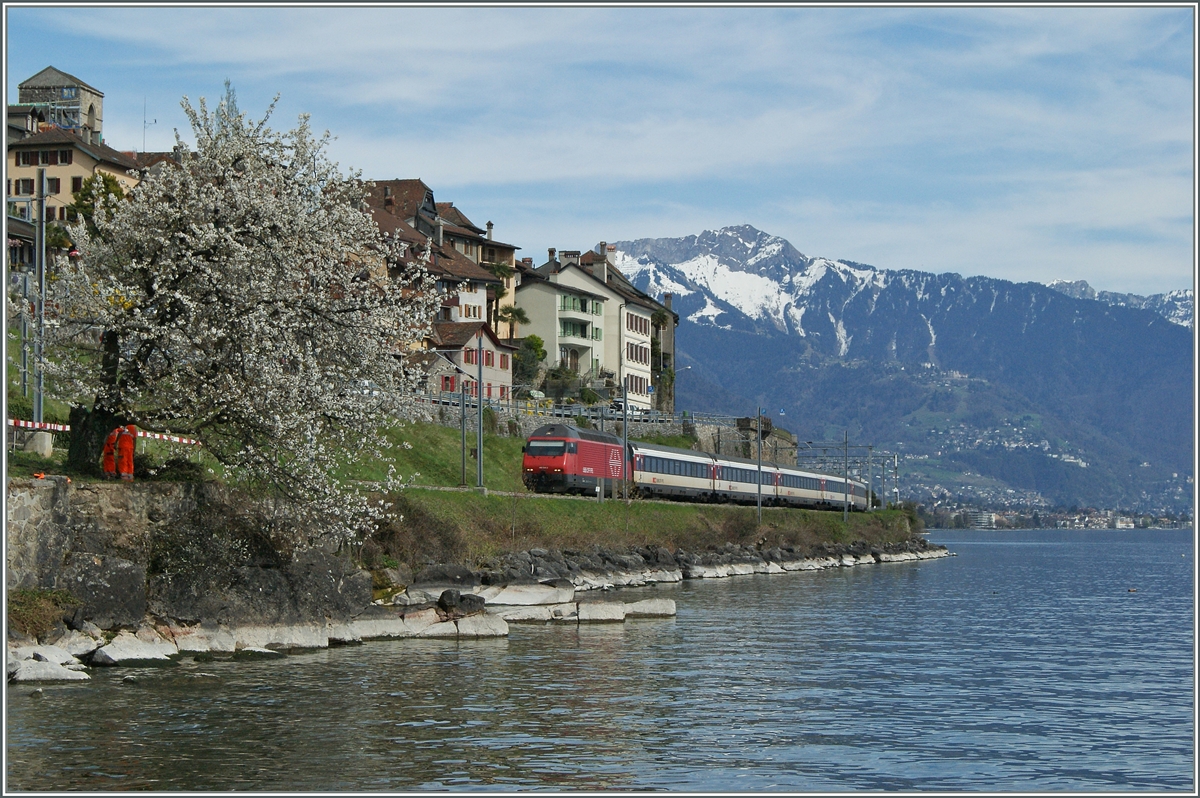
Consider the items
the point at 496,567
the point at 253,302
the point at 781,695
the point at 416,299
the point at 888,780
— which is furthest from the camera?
the point at 496,567

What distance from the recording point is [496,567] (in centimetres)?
4947

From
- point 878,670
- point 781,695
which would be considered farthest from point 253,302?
point 878,670

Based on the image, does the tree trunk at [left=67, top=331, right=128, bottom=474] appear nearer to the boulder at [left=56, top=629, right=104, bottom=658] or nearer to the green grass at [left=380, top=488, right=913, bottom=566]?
the boulder at [left=56, top=629, right=104, bottom=658]

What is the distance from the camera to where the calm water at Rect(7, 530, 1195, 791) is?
19531 mm

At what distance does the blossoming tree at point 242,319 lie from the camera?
105ft

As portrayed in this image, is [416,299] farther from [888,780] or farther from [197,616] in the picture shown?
[888,780]

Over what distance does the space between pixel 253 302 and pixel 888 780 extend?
19464 mm

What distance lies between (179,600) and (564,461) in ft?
135

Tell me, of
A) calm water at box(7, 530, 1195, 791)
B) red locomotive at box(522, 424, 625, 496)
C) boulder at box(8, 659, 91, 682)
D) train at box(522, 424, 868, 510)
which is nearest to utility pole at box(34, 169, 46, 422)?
boulder at box(8, 659, 91, 682)

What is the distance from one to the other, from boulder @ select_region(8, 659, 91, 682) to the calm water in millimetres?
360

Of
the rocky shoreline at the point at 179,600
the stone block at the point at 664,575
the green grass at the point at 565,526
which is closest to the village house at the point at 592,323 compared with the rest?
the green grass at the point at 565,526

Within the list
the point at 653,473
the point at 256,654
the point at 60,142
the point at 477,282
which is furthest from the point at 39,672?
the point at 477,282

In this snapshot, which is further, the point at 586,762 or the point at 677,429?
the point at 677,429

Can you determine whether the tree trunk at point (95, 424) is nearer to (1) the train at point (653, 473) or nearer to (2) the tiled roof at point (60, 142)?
(1) the train at point (653, 473)
